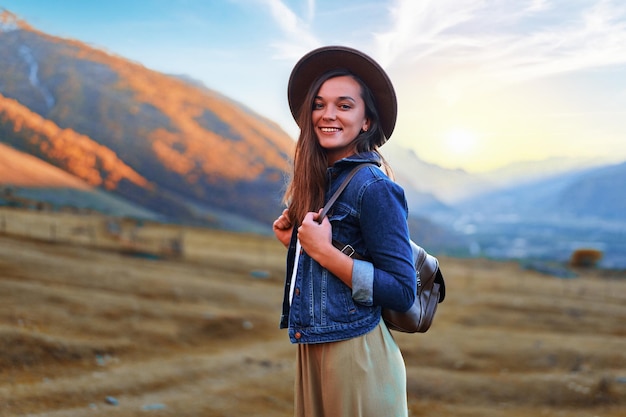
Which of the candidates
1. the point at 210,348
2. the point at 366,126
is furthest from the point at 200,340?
the point at 366,126

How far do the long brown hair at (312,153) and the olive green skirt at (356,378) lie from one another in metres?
0.39

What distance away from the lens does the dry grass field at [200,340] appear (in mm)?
5742

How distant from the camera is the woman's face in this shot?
Result: 1825mm

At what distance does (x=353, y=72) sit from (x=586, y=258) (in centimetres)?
1845

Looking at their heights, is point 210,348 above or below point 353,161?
below

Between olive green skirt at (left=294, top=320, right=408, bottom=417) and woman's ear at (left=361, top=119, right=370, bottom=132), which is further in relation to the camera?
woman's ear at (left=361, top=119, right=370, bottom=132)

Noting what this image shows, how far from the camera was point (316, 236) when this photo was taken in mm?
1684

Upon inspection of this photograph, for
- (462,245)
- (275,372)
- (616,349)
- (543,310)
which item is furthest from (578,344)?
(462,245)

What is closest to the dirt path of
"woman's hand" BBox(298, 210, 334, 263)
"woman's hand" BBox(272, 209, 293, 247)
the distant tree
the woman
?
"woman's hand" BBox(272, 209, 293, 247)

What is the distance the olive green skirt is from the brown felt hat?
630 mm

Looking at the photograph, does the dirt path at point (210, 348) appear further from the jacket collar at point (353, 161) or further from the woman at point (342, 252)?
the jacket collar at point (353, 161)

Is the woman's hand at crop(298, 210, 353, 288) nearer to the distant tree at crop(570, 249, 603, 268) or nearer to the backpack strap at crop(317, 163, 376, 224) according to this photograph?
the backpack strap at crop(317, 163, 376, 224)

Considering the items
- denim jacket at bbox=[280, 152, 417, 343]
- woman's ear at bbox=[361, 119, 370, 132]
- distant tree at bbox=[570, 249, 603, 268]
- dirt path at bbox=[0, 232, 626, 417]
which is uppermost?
distant tree at bbox=[570, 249, 603, 268]

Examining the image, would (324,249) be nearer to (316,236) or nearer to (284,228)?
(316,236)
